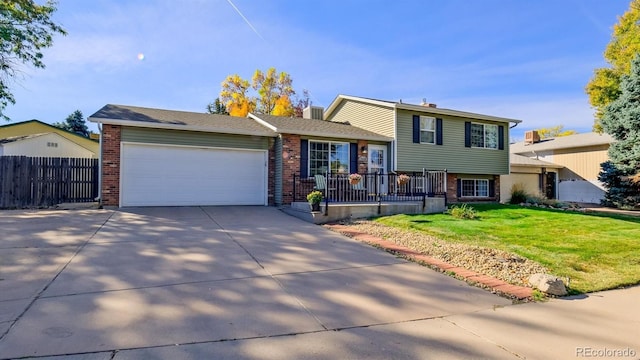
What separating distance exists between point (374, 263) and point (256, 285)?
6.78 feet

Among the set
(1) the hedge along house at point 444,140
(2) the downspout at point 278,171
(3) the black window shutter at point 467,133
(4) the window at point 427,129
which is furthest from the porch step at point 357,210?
(3) the black window shutter at point 467,133

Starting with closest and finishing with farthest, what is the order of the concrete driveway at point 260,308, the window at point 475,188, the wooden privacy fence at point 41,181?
the concrete driveway at point 260,308 < the wooden privacy fence at point 41,181 < the window at point 475,188

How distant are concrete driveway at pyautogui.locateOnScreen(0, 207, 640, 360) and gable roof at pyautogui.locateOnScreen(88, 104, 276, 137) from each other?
5.32 m

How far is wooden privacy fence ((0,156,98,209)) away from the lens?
1096 centimetres

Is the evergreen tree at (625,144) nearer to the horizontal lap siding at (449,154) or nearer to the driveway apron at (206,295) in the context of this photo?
the horizontal lap siding at (449,154)

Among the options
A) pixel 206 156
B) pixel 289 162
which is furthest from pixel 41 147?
pixel 289 162

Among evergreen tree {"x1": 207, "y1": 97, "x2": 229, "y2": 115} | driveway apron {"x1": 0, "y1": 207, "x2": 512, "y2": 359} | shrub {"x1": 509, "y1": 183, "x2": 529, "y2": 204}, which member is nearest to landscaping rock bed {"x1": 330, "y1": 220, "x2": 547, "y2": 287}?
driveway apron {"x1": 0, "y1": 207, "x2": 512, "y2": 359}

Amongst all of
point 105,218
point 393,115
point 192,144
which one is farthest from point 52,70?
point 393,115

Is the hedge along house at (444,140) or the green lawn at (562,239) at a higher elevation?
the hedge along house at (444,140)

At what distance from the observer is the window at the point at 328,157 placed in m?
13.3

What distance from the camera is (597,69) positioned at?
21.3 metres

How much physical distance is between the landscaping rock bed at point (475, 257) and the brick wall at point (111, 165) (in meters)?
8.04

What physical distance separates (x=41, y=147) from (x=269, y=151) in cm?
1183

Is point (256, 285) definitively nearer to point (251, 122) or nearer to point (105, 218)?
point (105, 218)
